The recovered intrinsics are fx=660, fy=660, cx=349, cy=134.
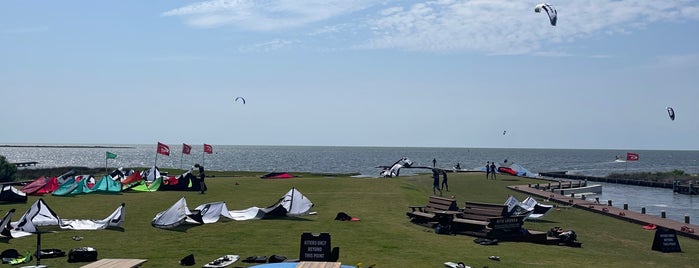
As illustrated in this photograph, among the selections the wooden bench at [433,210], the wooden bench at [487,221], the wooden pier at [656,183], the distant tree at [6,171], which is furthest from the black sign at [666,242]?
the distant tree at [6,171]

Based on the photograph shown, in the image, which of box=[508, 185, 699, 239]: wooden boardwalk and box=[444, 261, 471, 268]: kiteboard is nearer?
box=[444, 261, 471, 268]: kiteboard

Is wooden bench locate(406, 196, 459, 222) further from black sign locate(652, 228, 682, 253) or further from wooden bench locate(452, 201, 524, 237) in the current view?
black sign locate(652, 228, 682, 253)

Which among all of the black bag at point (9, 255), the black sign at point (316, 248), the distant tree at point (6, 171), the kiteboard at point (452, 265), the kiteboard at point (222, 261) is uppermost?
the black sign at point (316, 248)

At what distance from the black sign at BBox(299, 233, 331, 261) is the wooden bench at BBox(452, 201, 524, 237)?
8.74 meters

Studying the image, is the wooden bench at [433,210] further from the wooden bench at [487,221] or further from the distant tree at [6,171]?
the distant tree at [6,171]

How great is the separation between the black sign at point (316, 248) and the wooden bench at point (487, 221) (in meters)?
8.74

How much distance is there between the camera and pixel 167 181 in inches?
1855

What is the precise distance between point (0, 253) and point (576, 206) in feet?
108

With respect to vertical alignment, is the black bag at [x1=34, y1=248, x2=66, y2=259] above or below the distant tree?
above

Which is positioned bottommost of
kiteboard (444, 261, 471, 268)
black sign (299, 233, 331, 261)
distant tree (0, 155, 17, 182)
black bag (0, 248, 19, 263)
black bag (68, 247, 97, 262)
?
distant tree (0, 155, 17, 182)

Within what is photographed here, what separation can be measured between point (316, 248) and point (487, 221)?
31.2ft

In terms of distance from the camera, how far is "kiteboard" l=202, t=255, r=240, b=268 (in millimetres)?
18391

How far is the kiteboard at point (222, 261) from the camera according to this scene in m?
18.4

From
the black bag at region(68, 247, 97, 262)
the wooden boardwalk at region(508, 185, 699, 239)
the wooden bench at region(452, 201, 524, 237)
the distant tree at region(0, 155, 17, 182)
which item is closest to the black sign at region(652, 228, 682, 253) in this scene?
the wooden bench at region(452, 201, 524, 237)
